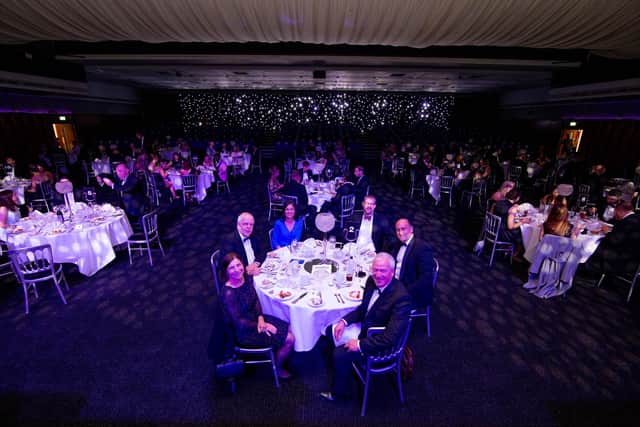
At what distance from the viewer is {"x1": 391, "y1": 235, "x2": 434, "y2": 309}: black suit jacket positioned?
11.7 ft

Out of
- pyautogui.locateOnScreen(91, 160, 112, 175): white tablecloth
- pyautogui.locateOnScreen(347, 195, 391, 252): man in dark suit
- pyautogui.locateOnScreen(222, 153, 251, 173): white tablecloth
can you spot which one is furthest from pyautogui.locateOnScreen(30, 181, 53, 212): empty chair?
pyautogui.locateOnScreen(347, 195, 391, 252): man in dark suit

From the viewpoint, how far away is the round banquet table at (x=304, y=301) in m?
3.05

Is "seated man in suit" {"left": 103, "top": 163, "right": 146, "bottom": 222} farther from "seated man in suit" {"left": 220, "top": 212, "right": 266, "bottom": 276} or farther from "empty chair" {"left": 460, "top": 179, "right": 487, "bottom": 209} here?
"empty chair" {"left": 460, "top": 179, "right": 487, "bottom": 209}

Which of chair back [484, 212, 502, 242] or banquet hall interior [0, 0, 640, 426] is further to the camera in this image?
chair back [484, 212, 502, 242]

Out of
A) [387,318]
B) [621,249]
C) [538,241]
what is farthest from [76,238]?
[621,249]

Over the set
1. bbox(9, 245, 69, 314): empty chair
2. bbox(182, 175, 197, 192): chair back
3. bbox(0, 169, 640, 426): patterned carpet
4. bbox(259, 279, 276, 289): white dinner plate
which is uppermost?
bbox(182, 175, 197, 192): chair back

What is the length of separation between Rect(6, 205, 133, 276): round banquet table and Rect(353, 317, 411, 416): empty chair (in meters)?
4.61

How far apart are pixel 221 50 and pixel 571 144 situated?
14017 mm

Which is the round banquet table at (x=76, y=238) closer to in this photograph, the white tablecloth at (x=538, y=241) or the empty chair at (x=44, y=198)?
the empty chair at (x=44, y=198)

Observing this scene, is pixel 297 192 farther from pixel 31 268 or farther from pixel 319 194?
pixel 31 268

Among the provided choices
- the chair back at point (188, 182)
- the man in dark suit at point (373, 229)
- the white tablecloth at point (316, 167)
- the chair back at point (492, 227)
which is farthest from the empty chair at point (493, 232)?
the chair back at point (188, 182)

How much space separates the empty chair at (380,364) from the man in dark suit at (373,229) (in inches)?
65.8

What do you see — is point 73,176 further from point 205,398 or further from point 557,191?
point 557,191

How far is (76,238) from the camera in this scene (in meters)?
4.95
